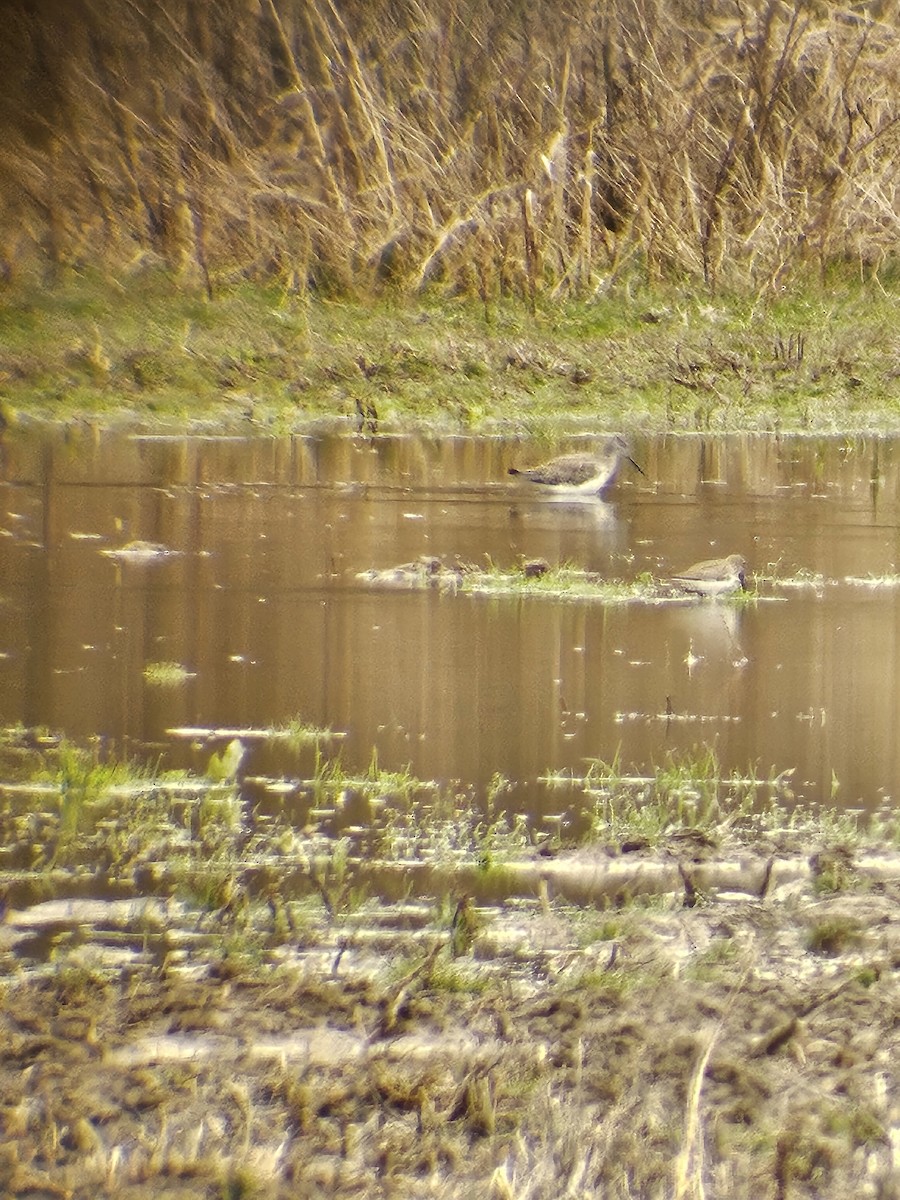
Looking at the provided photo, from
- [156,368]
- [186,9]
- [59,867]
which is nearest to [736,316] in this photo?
[156,368]

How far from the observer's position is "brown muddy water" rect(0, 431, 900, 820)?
9.42 ft

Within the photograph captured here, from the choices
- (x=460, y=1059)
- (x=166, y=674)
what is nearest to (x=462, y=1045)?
(x=460, y=1059)

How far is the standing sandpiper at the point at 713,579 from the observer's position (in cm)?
354

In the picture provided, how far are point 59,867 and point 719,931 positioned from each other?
40.8 inches

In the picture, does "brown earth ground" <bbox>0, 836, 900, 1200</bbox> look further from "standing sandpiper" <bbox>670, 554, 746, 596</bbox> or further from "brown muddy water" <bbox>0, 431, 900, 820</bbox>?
"standing sandpiper" <bbox>670, 554, 746, 596</bbox>

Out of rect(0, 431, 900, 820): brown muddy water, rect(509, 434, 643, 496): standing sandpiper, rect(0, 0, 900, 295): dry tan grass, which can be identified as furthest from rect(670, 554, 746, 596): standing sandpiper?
rect(0, 0, 900, 295): dry tan grass

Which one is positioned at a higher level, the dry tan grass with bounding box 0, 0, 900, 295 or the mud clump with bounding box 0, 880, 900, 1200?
the dry tan grass with bounding box 0, 0, 900, 295

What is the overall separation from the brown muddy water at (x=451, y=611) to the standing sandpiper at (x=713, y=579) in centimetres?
7

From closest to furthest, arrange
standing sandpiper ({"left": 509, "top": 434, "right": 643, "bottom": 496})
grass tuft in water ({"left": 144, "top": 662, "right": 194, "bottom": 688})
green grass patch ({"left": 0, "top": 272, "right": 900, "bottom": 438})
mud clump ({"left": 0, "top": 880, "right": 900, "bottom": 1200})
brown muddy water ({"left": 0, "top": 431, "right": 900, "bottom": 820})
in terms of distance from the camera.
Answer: mud clump ({"left": 0, "top": 880, "right": 900, "bottom": 1200}) → brown muddy water ({"left": 0, "top": 431, "right": 900, "bottom": 820}) → grass tuft in water ({"left": 144, "top": 662, "right": 194, "bottom": 688}) → standing sandpiper ({"left": 509, "top": 434, "right": 643, "bottom": 496}) → green grass patch ({"left": 0, "top": 272, "right": 900, "bottom": 438})

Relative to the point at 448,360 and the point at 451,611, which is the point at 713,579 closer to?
the point at 451,611

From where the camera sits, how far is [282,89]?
624cm

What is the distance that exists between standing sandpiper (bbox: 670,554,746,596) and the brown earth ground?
1.40 metres

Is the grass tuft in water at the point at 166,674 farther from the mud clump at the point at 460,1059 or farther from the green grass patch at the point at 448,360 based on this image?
the green grass patch at the point at 448,360

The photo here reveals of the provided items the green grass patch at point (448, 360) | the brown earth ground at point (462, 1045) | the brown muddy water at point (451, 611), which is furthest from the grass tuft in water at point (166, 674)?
the green grass patch at point (448, 360)
